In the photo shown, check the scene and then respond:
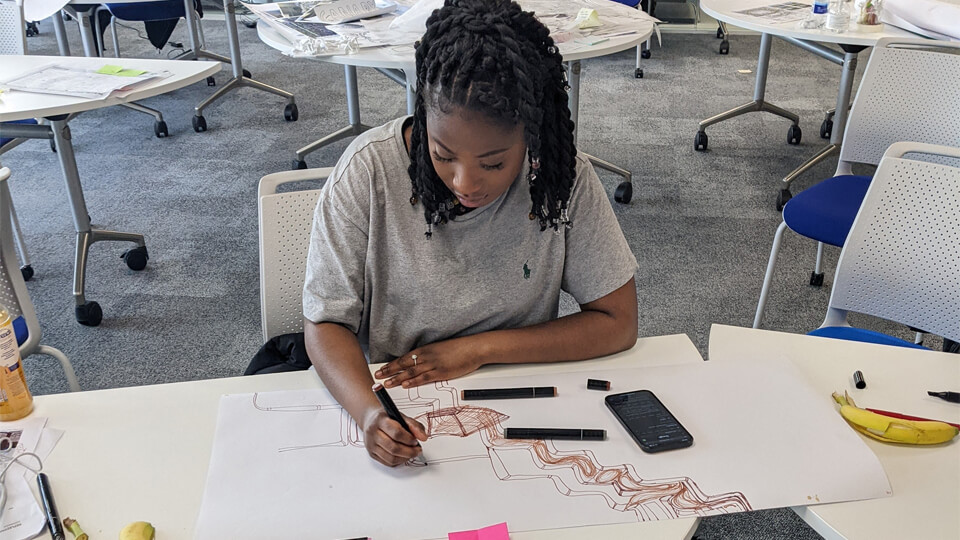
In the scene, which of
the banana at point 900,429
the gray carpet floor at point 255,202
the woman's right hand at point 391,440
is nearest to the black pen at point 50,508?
the woman's right hand at point 391,440

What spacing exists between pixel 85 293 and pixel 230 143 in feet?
4.70

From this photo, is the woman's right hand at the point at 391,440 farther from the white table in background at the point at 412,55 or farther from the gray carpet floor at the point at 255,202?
the white table in background at the point at 412,55

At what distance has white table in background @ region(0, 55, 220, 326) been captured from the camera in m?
2.21

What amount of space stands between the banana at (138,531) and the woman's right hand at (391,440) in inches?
10.4

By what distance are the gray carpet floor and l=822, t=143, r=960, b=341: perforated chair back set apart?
553 millimetres

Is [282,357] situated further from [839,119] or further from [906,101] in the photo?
[839,119]

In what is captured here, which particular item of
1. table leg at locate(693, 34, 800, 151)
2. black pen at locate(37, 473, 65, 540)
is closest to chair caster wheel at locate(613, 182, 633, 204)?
table leg at locate(693, 34, 800, 151)

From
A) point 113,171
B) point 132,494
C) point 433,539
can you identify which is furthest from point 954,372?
point 113,171

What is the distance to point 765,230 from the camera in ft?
10.3

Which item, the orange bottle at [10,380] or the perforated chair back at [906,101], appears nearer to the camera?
the orange bottle at [10,380]

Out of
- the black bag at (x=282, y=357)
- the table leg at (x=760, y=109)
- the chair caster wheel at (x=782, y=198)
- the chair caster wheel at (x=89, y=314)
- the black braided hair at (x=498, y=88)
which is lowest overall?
the chair caster wheel at (x=89, y=314)

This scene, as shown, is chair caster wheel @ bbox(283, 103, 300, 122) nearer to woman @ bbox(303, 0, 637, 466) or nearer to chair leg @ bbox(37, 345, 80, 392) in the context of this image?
chair leg @ bbox(37, 345, 80, 392)

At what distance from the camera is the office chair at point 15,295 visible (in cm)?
155

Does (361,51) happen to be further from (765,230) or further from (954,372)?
(954,372)
